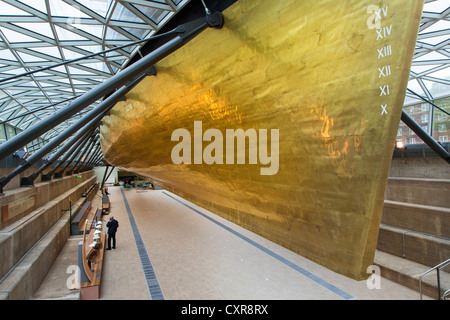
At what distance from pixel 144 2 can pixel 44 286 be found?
557 centimetres

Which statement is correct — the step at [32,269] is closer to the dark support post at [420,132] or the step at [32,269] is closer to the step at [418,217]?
the dark support post at [420,132]

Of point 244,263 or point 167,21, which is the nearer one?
point 167,21

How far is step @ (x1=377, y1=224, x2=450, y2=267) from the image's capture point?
6241mm

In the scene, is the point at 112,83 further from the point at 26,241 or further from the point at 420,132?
the point at 420,132

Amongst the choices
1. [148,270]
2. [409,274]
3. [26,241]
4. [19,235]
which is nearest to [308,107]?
[148,270]

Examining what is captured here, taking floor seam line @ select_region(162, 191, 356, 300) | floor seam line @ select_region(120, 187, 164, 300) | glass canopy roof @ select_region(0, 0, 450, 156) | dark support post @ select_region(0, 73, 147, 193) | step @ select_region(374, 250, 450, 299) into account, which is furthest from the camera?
glass canopy roof @ select_region(0, 0, 450, 156)

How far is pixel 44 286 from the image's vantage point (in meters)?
4.90

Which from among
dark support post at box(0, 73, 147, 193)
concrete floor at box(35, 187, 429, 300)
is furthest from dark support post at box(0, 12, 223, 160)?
concrete floor at box(35, 187, 429, 300)

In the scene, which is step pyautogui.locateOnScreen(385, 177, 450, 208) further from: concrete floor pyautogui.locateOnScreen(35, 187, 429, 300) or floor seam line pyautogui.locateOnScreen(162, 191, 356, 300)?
floor seam line pyautogui.locateOnScreen(162, 191, 356, 300)

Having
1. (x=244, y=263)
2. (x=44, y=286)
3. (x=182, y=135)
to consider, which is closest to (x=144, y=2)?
(x=182, y=135)

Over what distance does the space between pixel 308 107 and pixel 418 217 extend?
6.58 metres

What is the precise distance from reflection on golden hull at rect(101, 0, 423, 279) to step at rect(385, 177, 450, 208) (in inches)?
239

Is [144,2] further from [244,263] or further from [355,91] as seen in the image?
[244,263]

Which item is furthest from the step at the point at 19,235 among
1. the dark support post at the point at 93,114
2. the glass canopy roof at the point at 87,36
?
the glass canopy roof at the point at 87,36
